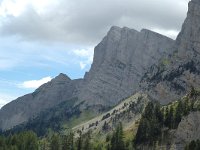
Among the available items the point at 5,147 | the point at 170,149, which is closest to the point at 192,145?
the point at 170,149

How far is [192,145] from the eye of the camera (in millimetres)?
176375

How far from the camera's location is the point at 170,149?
199500mm

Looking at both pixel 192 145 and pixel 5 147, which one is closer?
pixel 192 145

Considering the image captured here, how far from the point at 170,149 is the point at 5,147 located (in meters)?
73.6

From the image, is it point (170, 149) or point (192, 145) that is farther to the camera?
point (170, 149)

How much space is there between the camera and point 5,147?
195 metres

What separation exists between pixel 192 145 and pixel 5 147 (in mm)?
80789

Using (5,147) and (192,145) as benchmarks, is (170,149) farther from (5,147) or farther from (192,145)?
(5,147)
